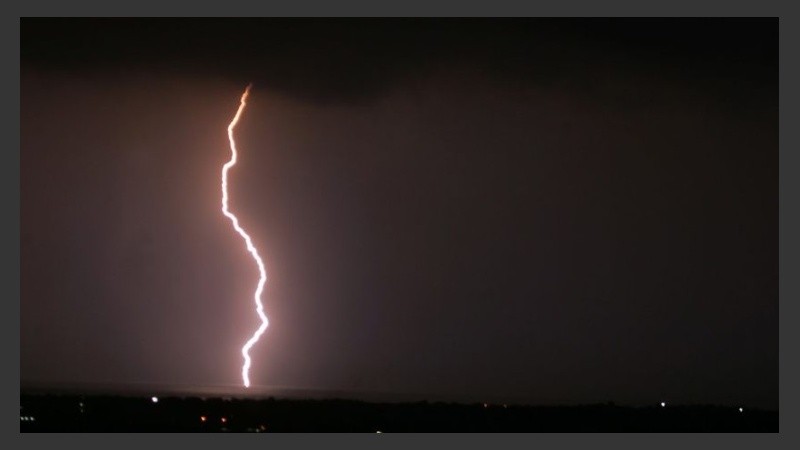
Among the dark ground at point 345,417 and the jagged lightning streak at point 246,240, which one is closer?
the dark ground at point 345,417

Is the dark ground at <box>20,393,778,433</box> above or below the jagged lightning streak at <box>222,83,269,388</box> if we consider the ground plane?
below

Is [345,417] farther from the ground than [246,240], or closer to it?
closer to it

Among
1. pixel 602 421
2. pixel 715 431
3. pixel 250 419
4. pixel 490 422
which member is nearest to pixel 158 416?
pixel 250 419

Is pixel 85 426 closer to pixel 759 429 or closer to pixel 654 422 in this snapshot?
pixel 654 422

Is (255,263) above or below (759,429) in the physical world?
above

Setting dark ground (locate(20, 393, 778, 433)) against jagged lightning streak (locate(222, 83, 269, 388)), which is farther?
jagged lightning streak (locate(222, 83, 269, 388))

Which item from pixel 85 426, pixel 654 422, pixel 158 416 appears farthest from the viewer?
pixel 654 422

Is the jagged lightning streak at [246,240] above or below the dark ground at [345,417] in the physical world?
above

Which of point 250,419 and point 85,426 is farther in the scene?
point 250,419
